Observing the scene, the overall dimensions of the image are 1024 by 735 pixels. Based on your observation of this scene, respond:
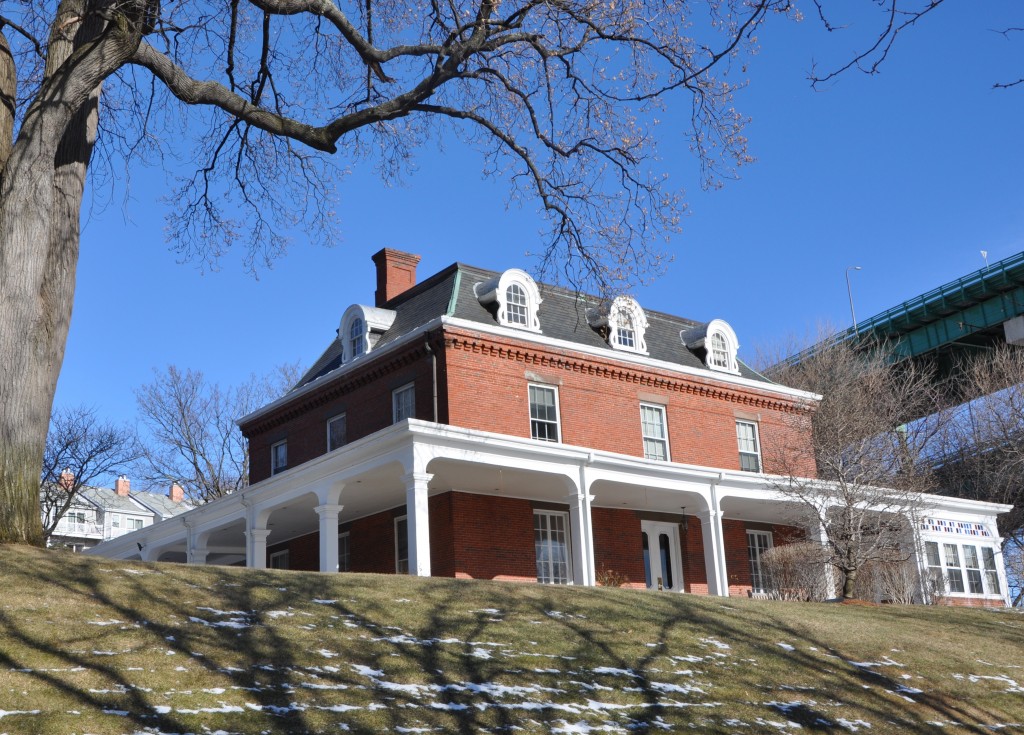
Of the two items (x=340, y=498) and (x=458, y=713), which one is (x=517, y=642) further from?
(x=340, y=498)

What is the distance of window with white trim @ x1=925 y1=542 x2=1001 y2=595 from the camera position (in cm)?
2991

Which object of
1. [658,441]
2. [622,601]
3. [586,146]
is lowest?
[622,601]

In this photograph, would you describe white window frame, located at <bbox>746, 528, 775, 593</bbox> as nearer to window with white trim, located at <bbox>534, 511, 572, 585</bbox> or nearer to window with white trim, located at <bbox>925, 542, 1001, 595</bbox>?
window with white trim, located at <bbox>925, 542, 1001, 595</bbox>

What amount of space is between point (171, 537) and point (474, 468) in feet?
33.1

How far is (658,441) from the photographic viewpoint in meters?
27.7

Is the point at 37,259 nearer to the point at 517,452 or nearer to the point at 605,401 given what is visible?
the point at 517,452

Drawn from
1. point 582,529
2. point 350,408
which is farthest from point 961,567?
point 350,408

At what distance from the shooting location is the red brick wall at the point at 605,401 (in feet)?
80.4

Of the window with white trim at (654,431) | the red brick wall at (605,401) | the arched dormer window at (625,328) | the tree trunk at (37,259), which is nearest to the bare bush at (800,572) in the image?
the red brick wall at (605,401)

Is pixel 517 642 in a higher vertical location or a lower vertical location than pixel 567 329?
lower

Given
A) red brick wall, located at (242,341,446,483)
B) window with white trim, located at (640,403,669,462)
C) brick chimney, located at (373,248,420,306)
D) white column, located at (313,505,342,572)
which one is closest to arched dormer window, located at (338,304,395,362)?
red brick wall, located at (242,341,446,483)

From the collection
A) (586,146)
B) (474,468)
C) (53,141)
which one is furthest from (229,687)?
(474,468)

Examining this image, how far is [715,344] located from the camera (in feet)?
101

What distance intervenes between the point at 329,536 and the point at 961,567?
19.2 m
